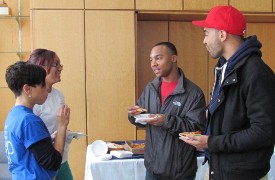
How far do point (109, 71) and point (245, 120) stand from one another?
2.66 meters

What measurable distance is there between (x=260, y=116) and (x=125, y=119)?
275 cm

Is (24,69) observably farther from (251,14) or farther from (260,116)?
(251,14)

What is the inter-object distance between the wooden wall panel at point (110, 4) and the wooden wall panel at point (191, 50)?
89cm

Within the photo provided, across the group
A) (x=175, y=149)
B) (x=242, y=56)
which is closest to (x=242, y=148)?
(x=242, y=56)

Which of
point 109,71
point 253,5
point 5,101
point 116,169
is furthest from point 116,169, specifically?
point 253,5

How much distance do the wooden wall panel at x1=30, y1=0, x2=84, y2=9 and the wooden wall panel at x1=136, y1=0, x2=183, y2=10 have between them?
0.71 metres

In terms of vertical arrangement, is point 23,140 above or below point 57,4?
below

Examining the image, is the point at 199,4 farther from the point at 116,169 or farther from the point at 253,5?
the point at 116,169

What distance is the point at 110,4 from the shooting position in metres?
3.97

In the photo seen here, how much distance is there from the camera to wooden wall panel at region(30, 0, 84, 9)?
3834 millimetres

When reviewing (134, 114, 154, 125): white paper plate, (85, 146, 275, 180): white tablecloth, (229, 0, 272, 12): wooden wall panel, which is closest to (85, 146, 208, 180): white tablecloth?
(85, 146, 275, 180): white tablecloth

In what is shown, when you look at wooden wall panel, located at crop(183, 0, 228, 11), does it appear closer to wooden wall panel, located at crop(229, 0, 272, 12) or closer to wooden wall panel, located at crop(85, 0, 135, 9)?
wooden wall panel, located at crop(229, 0, 272, 12)

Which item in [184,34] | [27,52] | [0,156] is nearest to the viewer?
[0,156]

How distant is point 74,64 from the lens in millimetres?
3939
